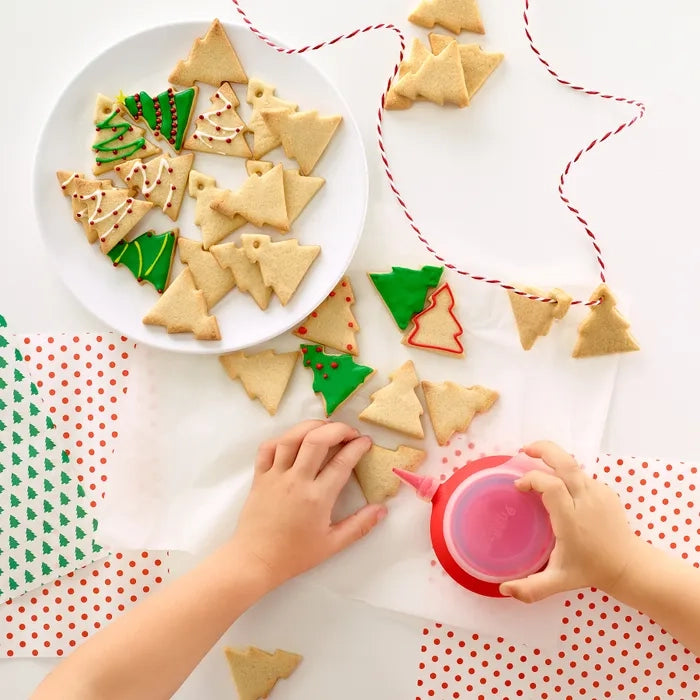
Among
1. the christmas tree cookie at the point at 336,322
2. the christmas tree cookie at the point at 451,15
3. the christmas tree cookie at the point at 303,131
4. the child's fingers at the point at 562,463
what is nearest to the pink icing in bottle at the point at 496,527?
the child's fingers at the point at 562,463

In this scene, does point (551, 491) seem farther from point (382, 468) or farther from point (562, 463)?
point (382, 468)

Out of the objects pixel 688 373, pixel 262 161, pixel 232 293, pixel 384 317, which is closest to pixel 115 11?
pixel 262 161

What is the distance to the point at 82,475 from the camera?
3.44 feet

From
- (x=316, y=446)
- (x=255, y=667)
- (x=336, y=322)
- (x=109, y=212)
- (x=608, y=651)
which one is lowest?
(x=608, y=651)

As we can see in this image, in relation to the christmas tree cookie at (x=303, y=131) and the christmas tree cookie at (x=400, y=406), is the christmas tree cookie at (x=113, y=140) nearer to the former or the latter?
the christmas tree cookie at (x=303, y=131)

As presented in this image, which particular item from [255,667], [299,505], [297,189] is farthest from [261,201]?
[255,667]

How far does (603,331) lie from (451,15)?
0.44 metres

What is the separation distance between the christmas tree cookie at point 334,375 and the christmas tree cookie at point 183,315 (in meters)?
0.12

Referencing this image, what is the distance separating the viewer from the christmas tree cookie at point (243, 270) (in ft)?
3.26

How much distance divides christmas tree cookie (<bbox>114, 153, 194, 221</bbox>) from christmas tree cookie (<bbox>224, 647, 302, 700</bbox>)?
1.87ft

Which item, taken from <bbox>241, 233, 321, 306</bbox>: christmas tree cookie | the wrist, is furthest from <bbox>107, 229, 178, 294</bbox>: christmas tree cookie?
the wrist

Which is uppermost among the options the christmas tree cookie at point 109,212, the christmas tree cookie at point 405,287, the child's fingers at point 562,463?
the christmas tree cookie at point 109,212

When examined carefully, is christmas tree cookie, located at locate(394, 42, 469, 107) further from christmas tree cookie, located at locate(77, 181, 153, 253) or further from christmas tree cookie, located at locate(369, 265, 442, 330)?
christmas tree cookie, located at locate(77, 181, 153, 253)

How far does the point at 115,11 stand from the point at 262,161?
278 mm
